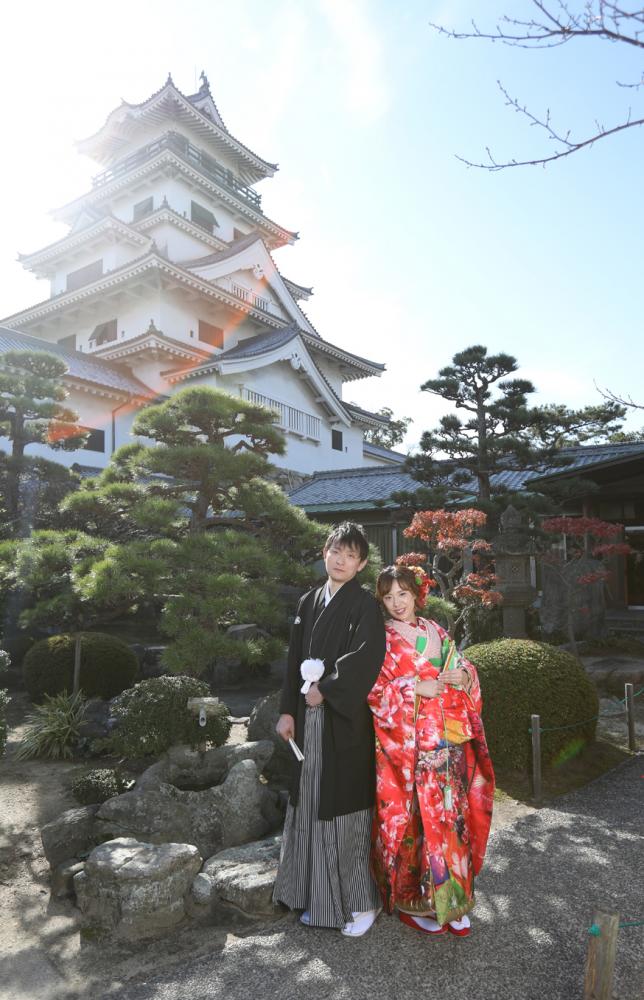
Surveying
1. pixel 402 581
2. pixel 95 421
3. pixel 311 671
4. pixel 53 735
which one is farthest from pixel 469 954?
pixel 95 421

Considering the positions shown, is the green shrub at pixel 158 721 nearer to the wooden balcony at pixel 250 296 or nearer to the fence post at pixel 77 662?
the fence post at pixel 77 662

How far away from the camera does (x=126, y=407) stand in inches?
744

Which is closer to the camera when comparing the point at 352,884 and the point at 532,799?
the point at 352,884

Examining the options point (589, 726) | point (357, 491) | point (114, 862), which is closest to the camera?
point (114, 862)

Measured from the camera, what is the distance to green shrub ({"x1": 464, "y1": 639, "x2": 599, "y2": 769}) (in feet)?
17.6

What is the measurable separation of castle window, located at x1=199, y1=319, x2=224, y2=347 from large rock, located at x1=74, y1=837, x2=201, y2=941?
21.8 metres

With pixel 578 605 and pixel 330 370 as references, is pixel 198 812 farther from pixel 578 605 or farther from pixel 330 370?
pixel 330 370

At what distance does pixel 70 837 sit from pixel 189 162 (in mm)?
26590

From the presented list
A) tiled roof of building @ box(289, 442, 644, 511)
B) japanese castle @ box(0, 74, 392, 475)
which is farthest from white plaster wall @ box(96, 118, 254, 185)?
tiled roof of building @ box(289, 442, 644, 511)

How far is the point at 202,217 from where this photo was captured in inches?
1069

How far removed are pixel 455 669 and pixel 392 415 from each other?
130 ft

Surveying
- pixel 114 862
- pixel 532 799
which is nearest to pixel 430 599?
pixel 532 799

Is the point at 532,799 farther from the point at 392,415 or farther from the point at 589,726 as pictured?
the point at 392,415

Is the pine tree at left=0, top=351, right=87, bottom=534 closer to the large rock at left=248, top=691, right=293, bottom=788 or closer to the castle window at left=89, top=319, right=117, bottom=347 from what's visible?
the large rock at left=248, top=691, right=293, bottom=788
